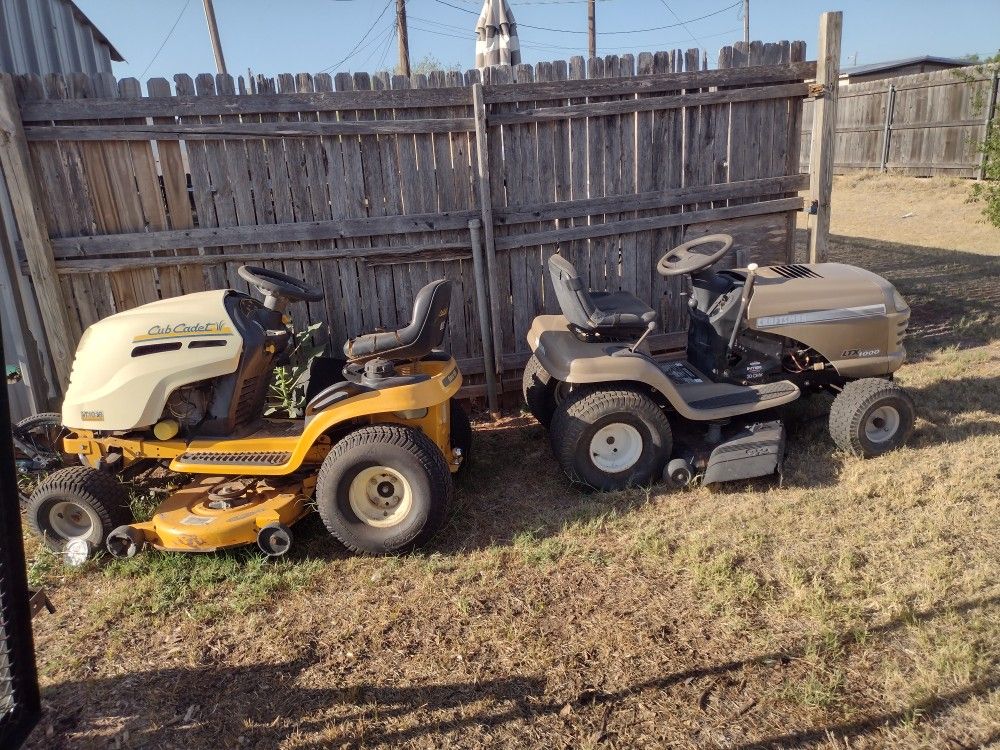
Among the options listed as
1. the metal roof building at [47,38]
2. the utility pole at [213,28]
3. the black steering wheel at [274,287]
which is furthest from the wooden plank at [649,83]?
the utility pole at [213,28]

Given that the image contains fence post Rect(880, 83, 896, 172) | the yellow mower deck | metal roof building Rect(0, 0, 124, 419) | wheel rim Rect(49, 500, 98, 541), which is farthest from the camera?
fence post Rect(880, 83, 896, 172)

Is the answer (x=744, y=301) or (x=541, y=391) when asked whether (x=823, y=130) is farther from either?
(x=541, y=391)

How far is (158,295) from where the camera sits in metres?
5.06

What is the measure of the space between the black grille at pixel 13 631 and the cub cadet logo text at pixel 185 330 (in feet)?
6.69

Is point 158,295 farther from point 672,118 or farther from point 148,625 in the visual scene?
point 672,118

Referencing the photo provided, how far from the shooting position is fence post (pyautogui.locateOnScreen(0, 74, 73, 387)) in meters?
4.50

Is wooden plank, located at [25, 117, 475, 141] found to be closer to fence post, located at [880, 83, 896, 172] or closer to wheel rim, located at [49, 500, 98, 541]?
wheel rim, located at [49, 500, 98, 541]

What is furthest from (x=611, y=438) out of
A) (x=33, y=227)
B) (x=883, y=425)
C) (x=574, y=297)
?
(x=33, y=227)

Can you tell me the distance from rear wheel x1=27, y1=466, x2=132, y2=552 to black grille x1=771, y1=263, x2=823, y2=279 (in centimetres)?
412

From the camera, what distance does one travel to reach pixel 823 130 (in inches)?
233

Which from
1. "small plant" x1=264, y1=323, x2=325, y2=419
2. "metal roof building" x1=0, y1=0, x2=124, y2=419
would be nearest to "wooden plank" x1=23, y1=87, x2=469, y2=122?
"metal roof building" x1=0, y1=0, x2=124, y2=419

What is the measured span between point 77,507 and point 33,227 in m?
2.03

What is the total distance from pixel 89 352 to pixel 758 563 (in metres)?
3.54

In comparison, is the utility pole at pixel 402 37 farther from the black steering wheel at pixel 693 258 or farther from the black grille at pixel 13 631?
the black grille at pixel 13 631
